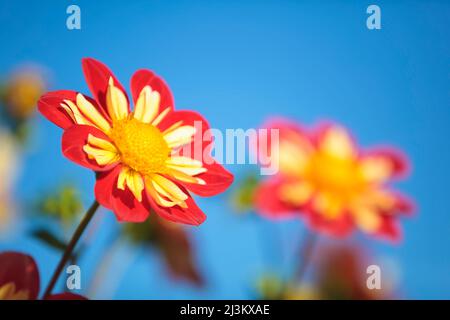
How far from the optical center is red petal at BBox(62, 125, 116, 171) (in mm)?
725

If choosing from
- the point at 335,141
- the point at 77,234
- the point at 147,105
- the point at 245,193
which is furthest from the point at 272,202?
the point at 77,234

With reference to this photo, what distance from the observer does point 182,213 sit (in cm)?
80

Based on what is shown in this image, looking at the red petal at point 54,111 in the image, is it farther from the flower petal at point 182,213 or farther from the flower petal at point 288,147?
the flower petal at point 288,147

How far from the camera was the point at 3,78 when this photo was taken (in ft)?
3.27

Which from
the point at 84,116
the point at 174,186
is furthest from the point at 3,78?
the point at 174,186

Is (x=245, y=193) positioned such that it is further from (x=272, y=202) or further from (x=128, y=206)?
(x=128, y=206)

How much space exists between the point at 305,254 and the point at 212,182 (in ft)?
0.74

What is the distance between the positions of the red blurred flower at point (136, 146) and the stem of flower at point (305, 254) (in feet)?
0.64

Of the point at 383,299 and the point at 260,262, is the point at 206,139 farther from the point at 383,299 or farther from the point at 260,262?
the point at 383,299

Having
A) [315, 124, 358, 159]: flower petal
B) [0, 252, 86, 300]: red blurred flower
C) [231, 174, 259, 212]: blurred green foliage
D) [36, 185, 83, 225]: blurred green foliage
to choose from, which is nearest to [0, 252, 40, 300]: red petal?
[0, 252, 86, 300]: red blurred flower

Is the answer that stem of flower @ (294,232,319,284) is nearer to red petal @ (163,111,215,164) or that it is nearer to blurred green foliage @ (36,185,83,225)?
red petal @ (163,111,215,164)

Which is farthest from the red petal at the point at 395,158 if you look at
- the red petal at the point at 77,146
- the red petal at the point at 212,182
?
the red petal at the point at 77,146

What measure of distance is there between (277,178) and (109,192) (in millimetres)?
331

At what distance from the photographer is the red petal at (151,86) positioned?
0.85 m
